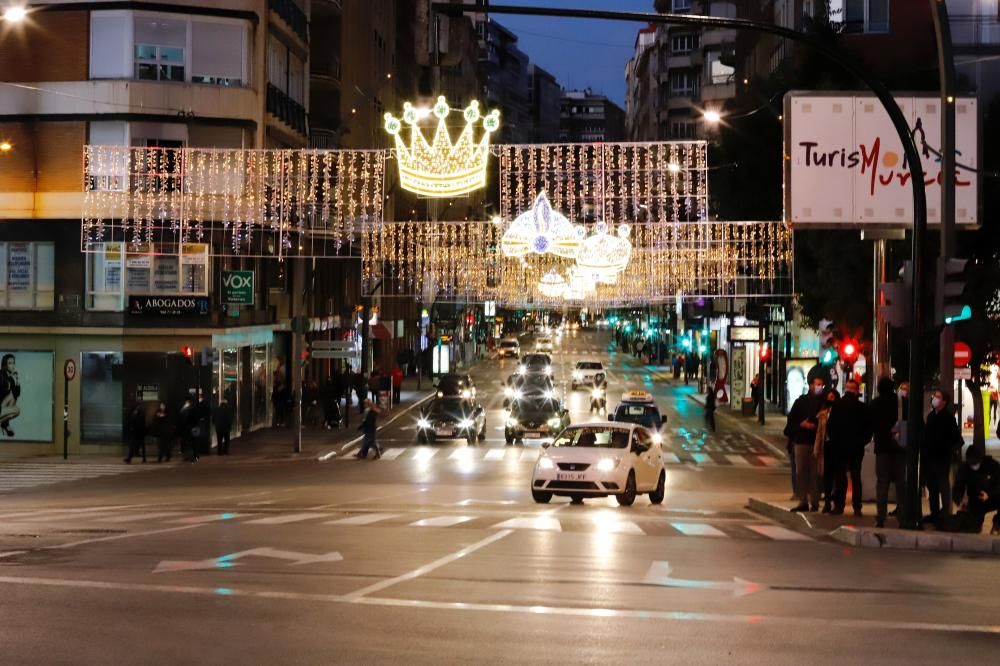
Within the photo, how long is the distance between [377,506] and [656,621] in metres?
13.6

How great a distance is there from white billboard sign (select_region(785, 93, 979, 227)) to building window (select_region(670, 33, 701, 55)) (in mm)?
118631

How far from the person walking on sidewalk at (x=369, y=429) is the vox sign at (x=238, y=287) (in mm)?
5507

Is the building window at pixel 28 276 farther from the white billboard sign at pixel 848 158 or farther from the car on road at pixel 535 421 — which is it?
the white billboard sign at pixel 848 158

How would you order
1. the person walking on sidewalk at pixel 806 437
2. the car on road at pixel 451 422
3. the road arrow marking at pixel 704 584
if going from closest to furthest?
the road arrow marking at pixel 704 584
the person walking on sidewalk at pixel 806 437
the car on road at pixel 451 422

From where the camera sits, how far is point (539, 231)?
43.8 meters

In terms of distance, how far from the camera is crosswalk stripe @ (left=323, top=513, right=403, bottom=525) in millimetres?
20094

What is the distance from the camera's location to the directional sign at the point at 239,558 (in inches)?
562

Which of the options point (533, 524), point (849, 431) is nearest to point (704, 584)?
point (533, 524)

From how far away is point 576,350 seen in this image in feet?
452

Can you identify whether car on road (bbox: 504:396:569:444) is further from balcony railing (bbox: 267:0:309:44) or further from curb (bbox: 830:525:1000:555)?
curb (bbox: 830:525:1000:555)

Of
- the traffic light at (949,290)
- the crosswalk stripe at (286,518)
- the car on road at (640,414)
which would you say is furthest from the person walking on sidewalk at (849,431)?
the car on road at (640,414)

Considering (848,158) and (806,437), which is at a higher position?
(848,158)

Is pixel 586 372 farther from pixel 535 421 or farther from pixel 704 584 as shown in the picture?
pixel 704 584

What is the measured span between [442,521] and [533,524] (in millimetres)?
1402
